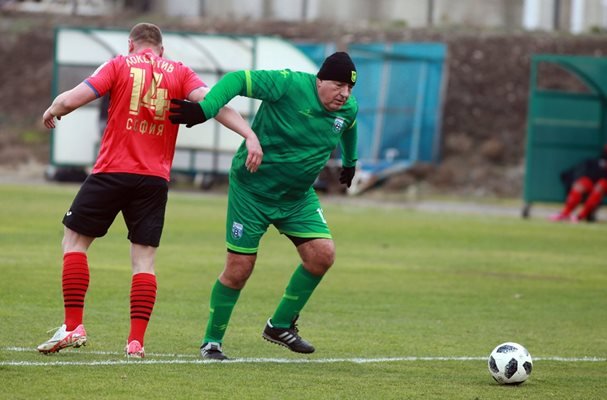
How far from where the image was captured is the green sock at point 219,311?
8891mm

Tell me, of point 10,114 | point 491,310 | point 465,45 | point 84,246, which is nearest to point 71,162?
point 10,114

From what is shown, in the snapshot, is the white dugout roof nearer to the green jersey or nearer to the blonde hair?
the green jersey

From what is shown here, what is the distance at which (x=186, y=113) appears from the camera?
8.20 metres

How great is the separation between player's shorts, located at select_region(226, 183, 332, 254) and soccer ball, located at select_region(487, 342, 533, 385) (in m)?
1.55

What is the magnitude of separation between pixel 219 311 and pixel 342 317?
2.87 meters

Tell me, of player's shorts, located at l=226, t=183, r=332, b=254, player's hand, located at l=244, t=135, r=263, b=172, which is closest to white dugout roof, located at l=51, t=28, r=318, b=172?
player's shorts, located at l=226, t=183, r=332, b=254

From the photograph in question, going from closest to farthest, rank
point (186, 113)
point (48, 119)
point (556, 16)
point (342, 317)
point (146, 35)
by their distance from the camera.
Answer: point (186, 113)
point (48, 119)
point (146, 35)
point (342, 317)
point (556, 16)

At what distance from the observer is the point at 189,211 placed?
24.8 m

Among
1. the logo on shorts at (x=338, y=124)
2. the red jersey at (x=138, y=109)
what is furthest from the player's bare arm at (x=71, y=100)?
the logo on shorts at (x=338, y=124)

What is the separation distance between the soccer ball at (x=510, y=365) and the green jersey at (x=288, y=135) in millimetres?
1779

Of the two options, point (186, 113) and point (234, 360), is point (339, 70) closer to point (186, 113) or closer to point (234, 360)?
point (186, 113)

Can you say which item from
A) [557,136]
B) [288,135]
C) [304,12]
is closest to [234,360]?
[288,135]

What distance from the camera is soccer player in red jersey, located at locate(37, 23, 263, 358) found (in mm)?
8500

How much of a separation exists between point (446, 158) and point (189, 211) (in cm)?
1425
